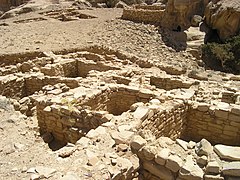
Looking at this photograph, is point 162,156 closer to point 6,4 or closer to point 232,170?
point 232,170

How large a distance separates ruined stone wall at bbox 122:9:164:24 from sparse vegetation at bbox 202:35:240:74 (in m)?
3.23

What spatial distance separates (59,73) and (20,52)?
102 inches

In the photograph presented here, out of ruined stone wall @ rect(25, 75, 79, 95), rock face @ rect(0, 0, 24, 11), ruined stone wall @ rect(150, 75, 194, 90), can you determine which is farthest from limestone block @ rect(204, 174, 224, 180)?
rock face @ rect(0, 0, 24, 11)

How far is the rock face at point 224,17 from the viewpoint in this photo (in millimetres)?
15734

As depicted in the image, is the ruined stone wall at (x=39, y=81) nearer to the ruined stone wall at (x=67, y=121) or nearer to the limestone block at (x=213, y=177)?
the ruined stone wall at (x=67, y=121)

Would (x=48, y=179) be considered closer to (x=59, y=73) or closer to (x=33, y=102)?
(x=33, y=102)

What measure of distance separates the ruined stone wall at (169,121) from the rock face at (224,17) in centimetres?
1175

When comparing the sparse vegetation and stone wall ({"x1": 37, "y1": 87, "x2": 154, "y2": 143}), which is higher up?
stone wall ({"x1": 37, "y1": 87, "x2": 154, "y2": 143})

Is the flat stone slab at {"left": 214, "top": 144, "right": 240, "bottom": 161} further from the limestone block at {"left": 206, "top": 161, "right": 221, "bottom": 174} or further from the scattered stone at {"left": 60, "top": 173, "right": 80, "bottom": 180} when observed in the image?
the scattered stone at {"left": 60, "top": 173, "right": 80, "bottom": 180}

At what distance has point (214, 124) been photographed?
5801 millimetres

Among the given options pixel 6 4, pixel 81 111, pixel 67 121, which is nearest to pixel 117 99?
pixel 81 111

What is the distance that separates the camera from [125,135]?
15.3ft

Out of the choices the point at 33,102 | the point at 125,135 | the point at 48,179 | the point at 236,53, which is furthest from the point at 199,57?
the point at 48,179

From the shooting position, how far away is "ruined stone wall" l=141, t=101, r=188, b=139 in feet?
17.7
